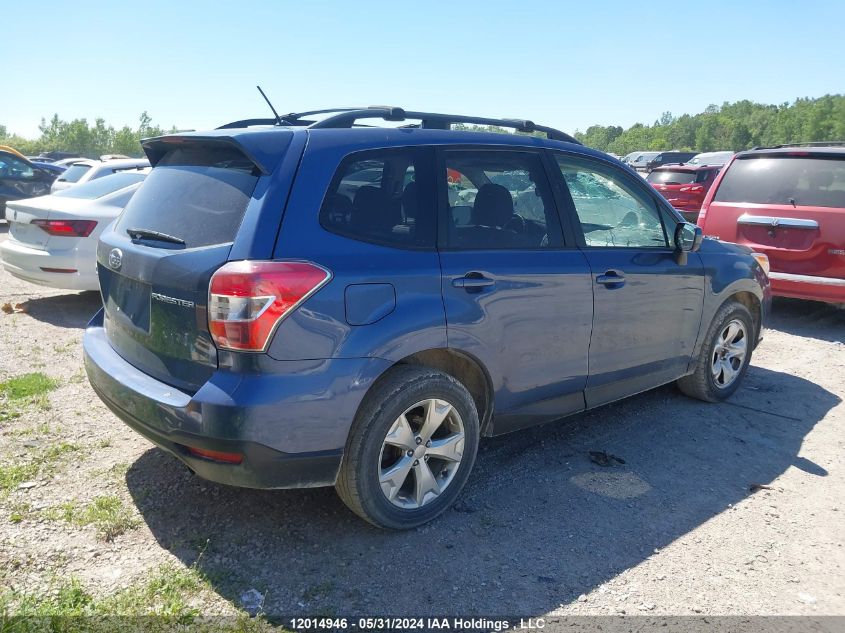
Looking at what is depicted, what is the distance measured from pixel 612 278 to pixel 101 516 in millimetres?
3026

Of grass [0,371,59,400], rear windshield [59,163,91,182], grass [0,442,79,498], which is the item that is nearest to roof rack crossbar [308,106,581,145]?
grass [0,442,79,498]

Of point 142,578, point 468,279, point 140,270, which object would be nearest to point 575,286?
point 468,279

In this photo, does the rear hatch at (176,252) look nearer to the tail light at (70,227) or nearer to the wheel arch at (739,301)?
the wheel arch at (739,301)

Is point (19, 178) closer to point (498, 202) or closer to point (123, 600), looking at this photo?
point (498, 202)

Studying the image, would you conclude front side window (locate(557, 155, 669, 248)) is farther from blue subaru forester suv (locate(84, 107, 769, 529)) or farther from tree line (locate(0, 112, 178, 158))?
tree line (locate(0, 112, 178, 158))

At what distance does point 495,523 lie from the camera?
3543mm

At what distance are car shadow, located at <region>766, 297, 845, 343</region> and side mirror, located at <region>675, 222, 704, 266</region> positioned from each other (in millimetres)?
3737

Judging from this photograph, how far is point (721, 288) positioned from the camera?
513 centimetres

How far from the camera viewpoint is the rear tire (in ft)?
17.1

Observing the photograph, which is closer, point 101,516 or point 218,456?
point 218,456

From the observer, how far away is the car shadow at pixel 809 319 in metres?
7.71

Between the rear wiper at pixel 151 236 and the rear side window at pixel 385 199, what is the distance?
0.69m

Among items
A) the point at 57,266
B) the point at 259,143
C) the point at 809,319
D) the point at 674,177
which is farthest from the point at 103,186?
the point at 674,177

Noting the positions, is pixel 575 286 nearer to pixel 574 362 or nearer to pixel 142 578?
pixel 574 362
